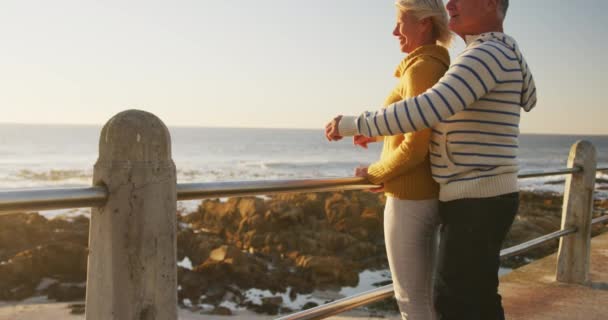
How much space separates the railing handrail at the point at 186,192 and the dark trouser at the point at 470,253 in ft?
1.26

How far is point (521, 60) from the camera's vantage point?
179 cm

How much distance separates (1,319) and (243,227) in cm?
731

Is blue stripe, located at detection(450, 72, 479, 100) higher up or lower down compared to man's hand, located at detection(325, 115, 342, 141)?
higher up

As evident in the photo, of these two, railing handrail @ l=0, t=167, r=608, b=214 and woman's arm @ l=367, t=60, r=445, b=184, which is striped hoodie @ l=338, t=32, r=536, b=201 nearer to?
woman's arm @ l=367, t=60, r=445, b=184

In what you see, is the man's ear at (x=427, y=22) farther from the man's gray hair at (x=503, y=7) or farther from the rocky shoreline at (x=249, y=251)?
the rocky shoreline at (x=249, y=251)

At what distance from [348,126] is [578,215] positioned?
3009 mm

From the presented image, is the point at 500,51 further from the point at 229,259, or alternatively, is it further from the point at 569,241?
the point at 229,259

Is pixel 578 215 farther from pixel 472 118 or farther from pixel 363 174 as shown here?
pixel 472 118

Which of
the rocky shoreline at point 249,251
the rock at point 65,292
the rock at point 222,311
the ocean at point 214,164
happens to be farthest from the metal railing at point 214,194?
the ocean at point 214,164

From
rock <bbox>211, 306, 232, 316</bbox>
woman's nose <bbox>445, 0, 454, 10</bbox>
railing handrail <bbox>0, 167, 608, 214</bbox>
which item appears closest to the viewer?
railing handrail <bbox>0, 167, 608, 214</bbox>

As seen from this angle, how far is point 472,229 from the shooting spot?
180cm

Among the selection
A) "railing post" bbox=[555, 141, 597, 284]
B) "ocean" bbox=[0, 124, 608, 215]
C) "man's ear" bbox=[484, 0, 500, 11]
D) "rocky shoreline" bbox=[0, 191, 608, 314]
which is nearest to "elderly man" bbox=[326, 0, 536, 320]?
"man's ear" bbox=[484, 0, 500, 11]

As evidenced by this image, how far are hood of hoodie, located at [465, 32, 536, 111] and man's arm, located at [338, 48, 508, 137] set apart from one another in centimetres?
10

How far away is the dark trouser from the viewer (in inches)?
71.0
